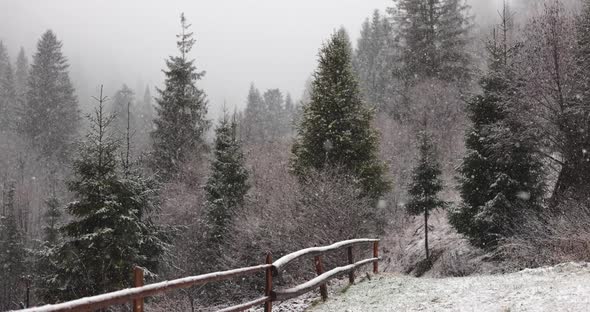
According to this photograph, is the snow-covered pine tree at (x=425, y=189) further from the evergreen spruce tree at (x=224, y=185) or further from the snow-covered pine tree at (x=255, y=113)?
the snow-covered pine tree at (x=255, y=113)

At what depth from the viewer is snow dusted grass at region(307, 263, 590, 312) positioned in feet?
27.4

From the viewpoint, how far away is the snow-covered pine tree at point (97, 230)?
790 inches

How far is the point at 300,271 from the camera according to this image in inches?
858

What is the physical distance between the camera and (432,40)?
49.0m

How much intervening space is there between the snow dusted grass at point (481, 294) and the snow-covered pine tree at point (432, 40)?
37.8 meters

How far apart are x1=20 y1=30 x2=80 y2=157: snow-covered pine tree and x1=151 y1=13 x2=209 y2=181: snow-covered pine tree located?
3379cm

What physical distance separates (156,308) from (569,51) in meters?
22.4

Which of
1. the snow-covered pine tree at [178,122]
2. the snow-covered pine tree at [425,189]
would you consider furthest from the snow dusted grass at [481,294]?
the snow-covered pine tree at [178,122]

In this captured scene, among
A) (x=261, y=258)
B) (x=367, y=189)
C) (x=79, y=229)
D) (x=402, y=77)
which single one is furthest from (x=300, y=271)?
(x=402, y=77)

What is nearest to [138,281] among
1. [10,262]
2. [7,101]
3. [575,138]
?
[575,138]

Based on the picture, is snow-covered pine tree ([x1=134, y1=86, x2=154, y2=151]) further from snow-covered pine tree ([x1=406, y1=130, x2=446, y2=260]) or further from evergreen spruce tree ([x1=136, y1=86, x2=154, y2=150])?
snow-covered pine tree ([x1=406, y1=130, x2=446, y2=260])

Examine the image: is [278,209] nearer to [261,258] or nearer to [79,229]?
[261,258]

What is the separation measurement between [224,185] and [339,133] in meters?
8.34

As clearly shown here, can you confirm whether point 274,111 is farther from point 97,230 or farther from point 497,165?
point 97,230
